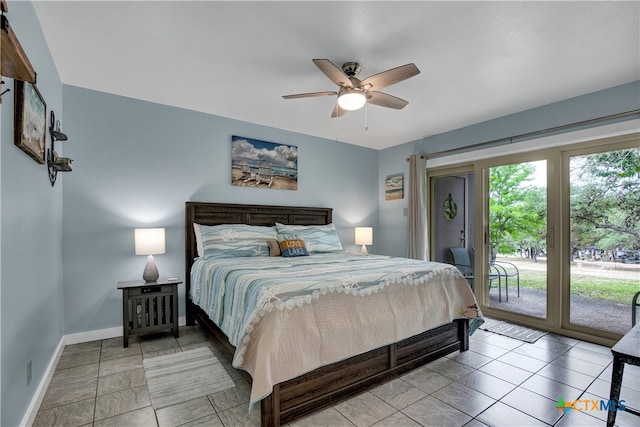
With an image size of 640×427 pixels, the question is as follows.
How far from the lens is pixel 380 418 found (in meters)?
1.92

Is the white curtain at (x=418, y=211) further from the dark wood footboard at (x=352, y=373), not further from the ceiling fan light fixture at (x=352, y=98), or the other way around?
the ceiling fan light fixture at (x=352, y=98)

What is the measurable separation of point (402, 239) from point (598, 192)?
8.43 ft

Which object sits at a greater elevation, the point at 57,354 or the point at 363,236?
the point at 363,236

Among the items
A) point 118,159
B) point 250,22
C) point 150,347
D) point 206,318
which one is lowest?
point 150,347

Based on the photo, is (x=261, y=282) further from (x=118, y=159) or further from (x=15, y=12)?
(x=118, y=159)

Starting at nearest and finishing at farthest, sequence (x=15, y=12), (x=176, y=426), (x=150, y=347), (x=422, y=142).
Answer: (x=15, y=12) → (x=176, y=426) → (x=150, y=347) → (x=422, y=142)

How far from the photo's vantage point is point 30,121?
1876 mm

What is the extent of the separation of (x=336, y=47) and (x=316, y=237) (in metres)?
2.34

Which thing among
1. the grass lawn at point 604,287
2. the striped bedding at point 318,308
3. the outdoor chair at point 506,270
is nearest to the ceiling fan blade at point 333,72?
the striped bedding at point 318,308

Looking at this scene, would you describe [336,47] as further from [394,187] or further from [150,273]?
[394,187]

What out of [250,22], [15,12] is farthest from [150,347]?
[250,22]

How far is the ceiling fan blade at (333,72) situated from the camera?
2131mm

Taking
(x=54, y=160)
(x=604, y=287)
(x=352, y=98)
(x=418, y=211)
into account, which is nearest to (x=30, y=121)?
(x=54, y=160)

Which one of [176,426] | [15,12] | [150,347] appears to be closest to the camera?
[15,12]
